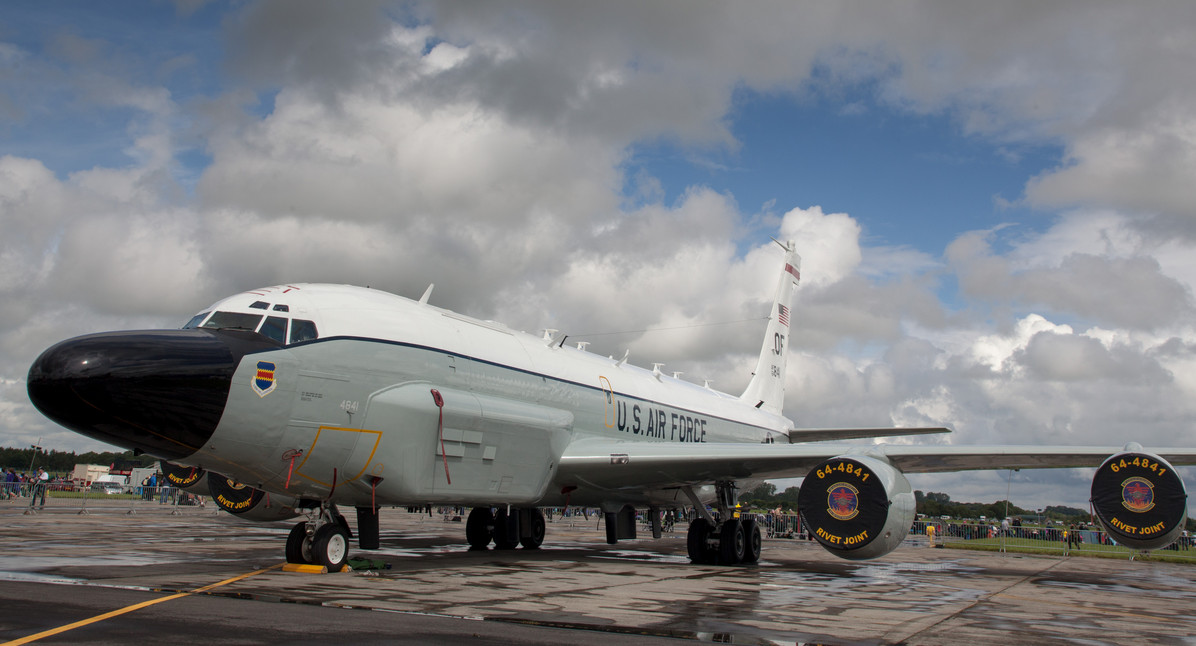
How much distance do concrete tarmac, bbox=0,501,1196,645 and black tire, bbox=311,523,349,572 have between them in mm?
340

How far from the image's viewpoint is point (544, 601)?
9.41 meters

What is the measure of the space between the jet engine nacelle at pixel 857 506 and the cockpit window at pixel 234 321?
27.7ft

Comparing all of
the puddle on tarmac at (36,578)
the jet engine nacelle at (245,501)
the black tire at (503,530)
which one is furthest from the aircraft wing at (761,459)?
the puddle on tarmac at (36,578)

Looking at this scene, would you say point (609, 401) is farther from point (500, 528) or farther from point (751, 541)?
point (751, 541)

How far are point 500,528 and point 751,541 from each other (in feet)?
17.8

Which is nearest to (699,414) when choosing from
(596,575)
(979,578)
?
(979,578)

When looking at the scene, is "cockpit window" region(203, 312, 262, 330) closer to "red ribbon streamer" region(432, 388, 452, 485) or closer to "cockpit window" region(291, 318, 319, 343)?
"cockpit window" region(291, 318, 319, 343)

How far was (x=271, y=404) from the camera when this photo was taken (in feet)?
35.5

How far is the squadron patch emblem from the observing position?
1070 cm

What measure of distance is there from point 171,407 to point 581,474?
771cm

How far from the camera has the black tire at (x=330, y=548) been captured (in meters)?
11.6

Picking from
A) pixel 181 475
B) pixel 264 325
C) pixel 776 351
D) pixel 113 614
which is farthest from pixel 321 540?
pixel 776 351

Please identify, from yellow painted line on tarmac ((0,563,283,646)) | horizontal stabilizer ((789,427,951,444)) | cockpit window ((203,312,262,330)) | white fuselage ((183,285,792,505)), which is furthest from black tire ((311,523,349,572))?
horizontal stabilizer ((789,427,951,444))

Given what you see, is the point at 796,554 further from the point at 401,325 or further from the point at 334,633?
the point at 334,633
